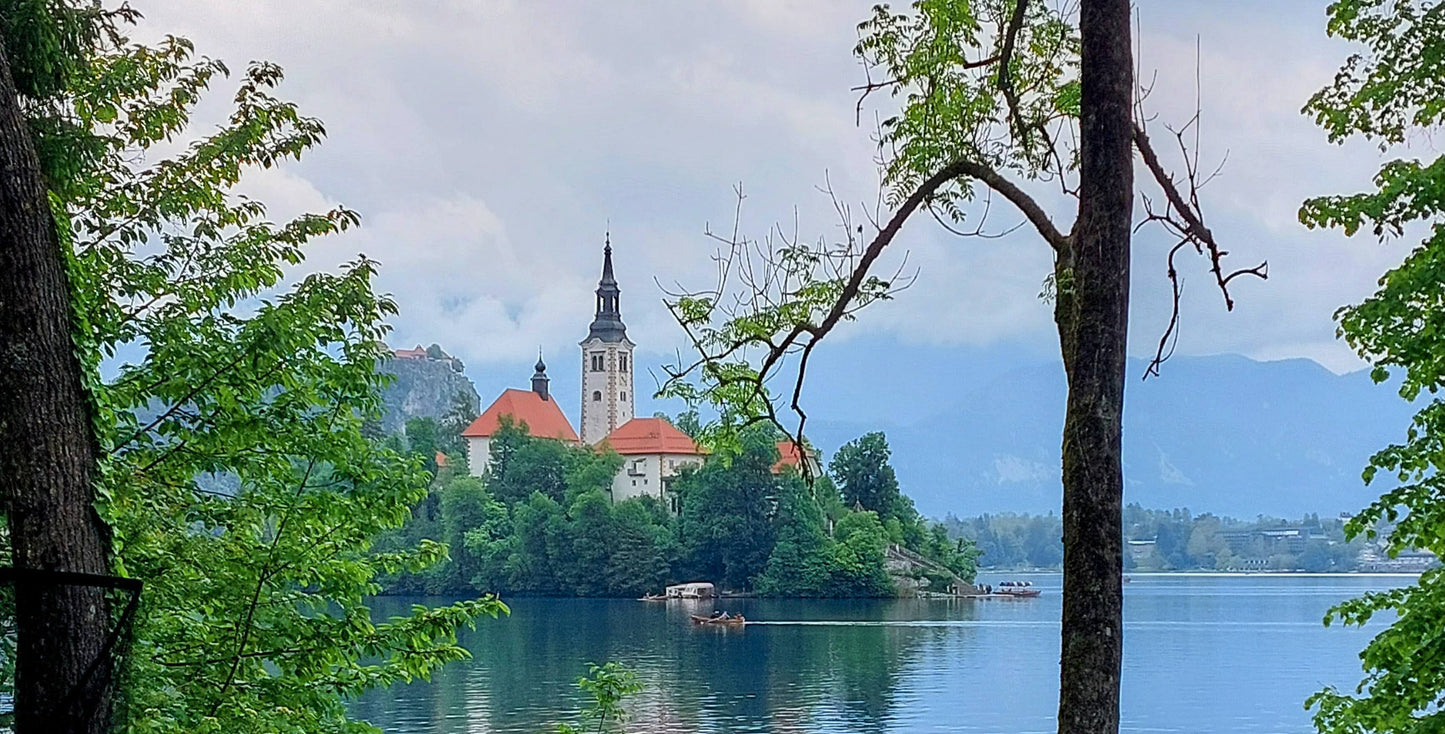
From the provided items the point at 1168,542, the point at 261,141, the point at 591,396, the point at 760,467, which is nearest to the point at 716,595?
the point at 760,467

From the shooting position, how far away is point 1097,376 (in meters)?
4.66

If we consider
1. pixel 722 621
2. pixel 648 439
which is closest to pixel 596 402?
pixel 648 439

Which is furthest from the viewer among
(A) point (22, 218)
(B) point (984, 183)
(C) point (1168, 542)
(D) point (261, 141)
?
(C) point (1168, 542)

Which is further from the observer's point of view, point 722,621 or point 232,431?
point 722,621

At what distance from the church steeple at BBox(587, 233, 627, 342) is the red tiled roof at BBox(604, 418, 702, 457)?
31.2 feet

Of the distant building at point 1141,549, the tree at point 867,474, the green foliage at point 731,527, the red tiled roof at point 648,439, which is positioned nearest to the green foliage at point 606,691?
the green foliage at point 731,527

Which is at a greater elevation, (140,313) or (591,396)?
(591,396)

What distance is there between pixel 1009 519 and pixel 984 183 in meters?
195

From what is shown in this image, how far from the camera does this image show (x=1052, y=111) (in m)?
5.64

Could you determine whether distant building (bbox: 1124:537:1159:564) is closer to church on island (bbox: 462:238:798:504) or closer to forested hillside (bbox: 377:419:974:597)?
church on island (bbox: 462:238:798:504)

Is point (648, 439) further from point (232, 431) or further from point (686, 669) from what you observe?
point (232, 431)

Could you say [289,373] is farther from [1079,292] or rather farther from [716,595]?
[716,595]

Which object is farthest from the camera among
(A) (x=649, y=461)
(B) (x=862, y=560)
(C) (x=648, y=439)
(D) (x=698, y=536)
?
(C) (x=648, y=439)

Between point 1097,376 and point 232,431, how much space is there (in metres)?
3.54
